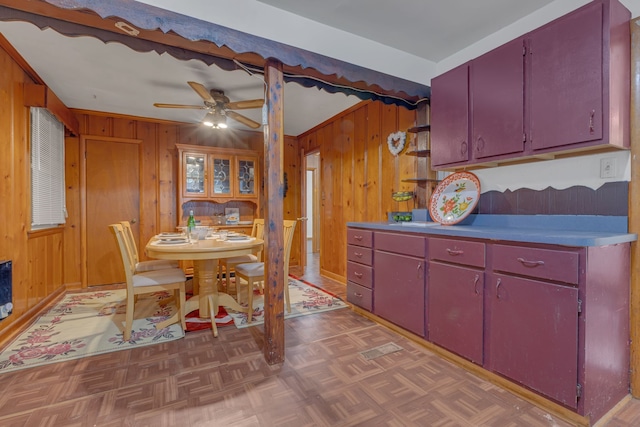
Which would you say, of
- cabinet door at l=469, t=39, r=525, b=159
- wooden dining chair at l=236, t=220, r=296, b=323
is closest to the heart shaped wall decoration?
cabinet door at l=469, t=39, r=525, b=159

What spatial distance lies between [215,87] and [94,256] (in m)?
2.91

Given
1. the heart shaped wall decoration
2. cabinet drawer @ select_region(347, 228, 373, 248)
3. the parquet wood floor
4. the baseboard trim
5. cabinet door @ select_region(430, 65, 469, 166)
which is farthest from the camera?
the heart shaped wall decoration

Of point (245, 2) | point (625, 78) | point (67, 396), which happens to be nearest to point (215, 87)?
point (245, 2)

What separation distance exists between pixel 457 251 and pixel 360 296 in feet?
4.00

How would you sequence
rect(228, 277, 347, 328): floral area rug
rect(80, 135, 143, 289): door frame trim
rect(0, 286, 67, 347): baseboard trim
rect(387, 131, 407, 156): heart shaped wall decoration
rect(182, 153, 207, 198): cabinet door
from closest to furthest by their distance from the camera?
rect(0, 286, 67, 347): baseboard trim < rect(228, 277, 347, 328): floral area rug < rect(387, 131, 407, 156): heart shaped wall decoration < rect(80, 135, 143, 289): door frame trim < rect(182, 153, 207, 198): cabinet door

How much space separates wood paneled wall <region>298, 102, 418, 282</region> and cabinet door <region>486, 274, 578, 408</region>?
1518 mm

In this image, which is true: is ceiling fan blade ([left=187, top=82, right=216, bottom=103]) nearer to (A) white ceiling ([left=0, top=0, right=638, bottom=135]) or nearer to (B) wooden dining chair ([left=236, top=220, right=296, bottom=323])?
(A) white ceiling ([left=0, top=0, right=638, bottom=135])

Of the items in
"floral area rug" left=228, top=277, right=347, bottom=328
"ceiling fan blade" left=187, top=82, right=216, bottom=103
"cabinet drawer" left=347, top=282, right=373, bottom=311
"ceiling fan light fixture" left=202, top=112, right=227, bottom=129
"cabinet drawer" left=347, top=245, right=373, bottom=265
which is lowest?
"floral area rug" left=228, top=277, right=347, bottom=328

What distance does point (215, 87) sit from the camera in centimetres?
326

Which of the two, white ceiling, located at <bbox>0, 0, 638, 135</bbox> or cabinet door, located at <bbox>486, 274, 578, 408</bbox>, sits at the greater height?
white ceiling, located at <bbox>0, 0, 638, 135</bbox>

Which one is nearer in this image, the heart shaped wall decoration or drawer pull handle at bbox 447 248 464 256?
drawer pull handle at bbox 447 248 464 256

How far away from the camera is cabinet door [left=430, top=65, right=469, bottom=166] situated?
2.28 metres

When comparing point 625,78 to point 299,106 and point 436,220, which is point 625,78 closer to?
point 436,220

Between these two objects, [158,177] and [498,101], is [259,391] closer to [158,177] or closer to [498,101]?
[498,101]
